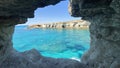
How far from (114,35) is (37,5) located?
293cm

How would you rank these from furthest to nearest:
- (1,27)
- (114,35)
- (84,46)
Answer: (84,46) < (1,27) < (114,35)

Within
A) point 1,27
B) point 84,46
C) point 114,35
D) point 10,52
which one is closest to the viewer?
point 114,35

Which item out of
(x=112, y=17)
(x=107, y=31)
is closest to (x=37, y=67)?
(x=107, y=31)

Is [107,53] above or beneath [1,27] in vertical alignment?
beneath

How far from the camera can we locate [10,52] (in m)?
9.66

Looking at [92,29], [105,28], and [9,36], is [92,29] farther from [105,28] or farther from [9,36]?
[9,36]

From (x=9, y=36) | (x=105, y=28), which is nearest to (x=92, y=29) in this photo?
(x=105, y=28)

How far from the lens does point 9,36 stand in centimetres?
925

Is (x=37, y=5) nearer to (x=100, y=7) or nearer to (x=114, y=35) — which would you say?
(x=100, y=7)

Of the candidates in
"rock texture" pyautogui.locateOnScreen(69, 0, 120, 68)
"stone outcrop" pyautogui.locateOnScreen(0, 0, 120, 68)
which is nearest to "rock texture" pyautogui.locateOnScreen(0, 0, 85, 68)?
"stone outcrop" pyautogui.locateOnScreen(0, 0, 120, 68)

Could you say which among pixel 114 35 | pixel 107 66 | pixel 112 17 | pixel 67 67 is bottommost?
pixel 67 67

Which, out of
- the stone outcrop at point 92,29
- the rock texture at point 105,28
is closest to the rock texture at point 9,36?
the stone outcrop at point 92,29

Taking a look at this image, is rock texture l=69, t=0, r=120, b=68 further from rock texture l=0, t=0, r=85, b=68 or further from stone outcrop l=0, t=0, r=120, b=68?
rock texture l=0, t=0, r=85, b=68

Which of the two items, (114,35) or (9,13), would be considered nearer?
(114,35)
